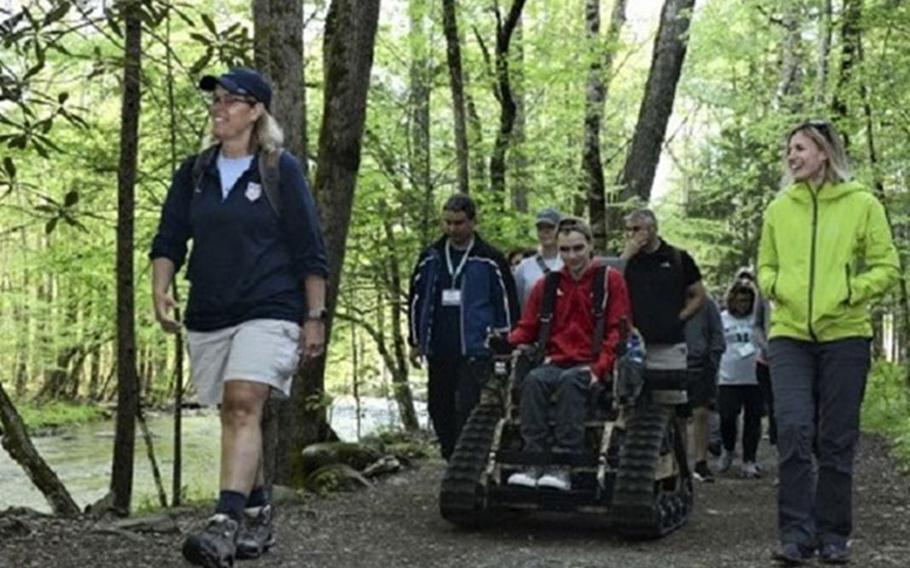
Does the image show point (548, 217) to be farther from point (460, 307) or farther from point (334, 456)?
point (334, 456)

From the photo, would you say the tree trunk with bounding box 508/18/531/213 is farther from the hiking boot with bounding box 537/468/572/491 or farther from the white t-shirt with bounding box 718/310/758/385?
the hiking boot with bounding box 537/468/572/491

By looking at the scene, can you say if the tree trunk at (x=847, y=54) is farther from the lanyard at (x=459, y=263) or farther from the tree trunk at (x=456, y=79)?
the lanyard at (x=459, y=263)

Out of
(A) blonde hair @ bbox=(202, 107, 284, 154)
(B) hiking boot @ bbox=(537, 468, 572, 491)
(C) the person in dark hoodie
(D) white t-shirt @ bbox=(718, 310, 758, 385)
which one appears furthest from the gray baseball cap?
(A) blonde hair @ bbox=(202, 107, 284, 154)

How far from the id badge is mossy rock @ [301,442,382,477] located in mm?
2408

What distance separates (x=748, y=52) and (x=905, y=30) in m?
11.0

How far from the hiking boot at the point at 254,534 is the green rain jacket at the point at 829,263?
8.46ft

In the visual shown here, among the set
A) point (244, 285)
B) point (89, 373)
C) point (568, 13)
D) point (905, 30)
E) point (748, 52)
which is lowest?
point (89, 373)

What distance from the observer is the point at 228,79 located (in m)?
5.04

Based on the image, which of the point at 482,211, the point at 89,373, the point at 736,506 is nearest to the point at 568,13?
the point at 482,211

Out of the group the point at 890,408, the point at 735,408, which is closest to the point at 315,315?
the point at 735,408

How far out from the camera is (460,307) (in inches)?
338

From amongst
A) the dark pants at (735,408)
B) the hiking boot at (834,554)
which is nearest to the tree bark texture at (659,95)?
the dark pants at (735,408)

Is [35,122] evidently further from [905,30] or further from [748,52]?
[748,52]

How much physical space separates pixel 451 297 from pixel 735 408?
3956 mm
